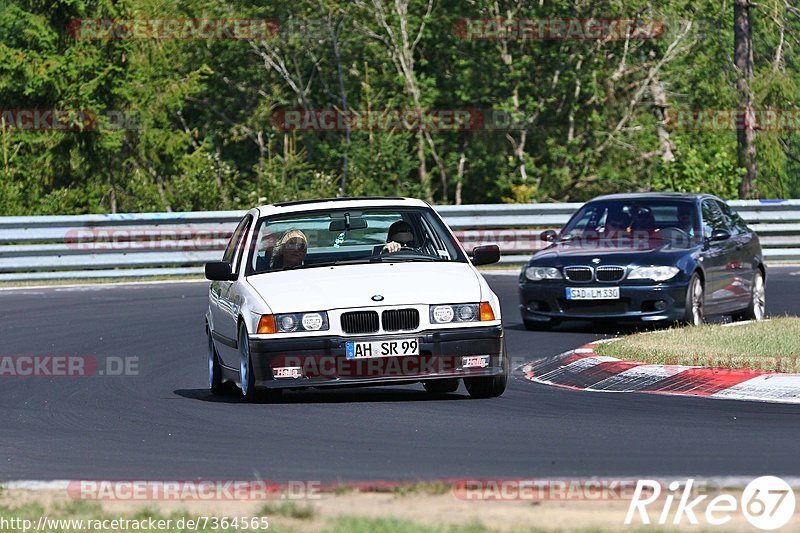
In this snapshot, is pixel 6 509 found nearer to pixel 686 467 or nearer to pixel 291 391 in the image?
pixel 686 467

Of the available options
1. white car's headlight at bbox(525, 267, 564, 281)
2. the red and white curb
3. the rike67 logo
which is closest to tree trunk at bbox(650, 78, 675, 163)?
white car's headlight at bbox(525, 267, 564, 281)

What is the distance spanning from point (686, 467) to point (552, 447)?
1105 mm

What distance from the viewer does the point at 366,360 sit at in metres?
11.4

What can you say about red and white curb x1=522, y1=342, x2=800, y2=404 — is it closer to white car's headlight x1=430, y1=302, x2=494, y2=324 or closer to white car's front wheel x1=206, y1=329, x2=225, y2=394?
white car's headlight x1=430, y1=302, x2=494, y2=324

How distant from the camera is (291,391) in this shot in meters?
13.1

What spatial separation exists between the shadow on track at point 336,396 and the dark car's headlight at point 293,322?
0.66 metres

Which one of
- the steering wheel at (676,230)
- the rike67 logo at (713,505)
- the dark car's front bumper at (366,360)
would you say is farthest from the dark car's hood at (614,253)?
the rike67 logo at (713,505)

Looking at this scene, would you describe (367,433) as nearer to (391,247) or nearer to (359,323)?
(359,323)

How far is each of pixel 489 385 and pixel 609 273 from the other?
582 centimetres

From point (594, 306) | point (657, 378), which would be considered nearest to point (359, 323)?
point (657, 378)

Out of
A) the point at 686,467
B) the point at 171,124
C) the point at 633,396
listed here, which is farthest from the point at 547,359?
the point at 171,124

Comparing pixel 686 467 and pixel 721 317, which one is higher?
pixel 686 467

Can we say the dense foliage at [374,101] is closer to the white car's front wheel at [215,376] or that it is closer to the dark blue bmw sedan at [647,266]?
the dark blue bmw sedan at [647,266]

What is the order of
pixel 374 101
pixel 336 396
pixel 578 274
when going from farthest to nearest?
pixel 374 101 → pixel 578 274 → pixel 336 396
